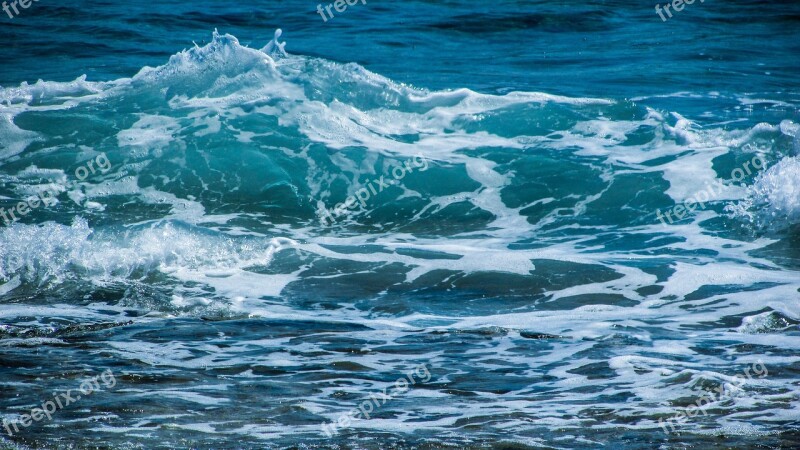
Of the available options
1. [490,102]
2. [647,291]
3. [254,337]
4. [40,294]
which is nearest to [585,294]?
[647,291]

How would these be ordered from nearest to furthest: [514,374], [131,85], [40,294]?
[514,374] < [40,294] < [131,85]

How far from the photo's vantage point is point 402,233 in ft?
28.7

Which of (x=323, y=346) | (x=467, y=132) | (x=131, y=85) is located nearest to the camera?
(x=323, y=346)

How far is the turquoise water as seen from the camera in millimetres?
4219

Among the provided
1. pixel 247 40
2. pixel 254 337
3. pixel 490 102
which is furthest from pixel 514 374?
pixel 247 40

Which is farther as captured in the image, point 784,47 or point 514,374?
point 784,47

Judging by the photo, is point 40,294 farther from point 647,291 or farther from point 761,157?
point 761,157

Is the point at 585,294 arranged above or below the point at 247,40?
below

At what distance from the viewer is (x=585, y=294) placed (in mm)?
6656

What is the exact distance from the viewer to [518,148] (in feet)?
35.9

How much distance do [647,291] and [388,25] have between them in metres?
12.1

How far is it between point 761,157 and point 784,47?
6.90 meters

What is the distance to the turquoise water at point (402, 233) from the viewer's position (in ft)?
13.8

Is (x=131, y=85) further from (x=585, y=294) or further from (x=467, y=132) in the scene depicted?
(x=585, y=294)
